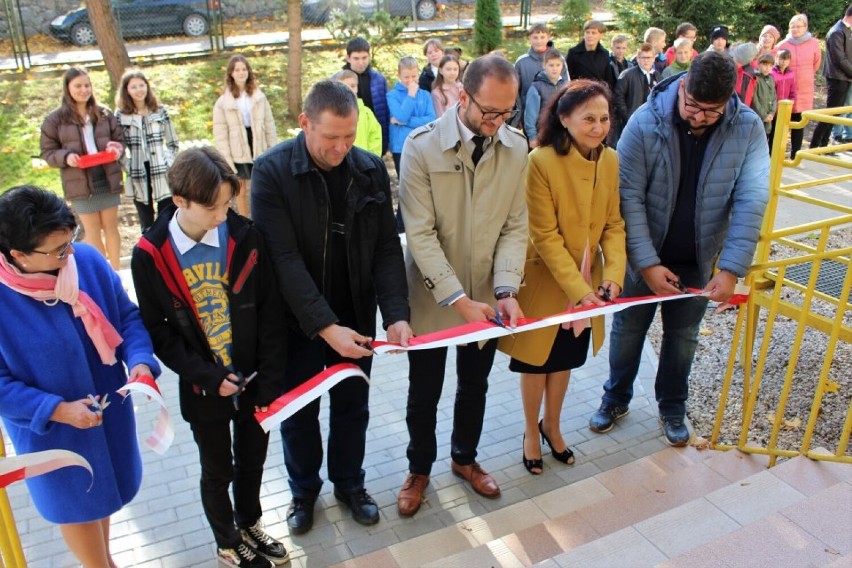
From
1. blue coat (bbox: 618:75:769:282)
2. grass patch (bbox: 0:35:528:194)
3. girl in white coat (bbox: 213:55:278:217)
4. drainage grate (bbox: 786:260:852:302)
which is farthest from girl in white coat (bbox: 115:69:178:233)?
drainage grate (bbox: 786:260:852:302)

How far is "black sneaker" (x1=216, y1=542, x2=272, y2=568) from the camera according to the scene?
346 centimetres

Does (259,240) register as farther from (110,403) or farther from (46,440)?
(46,440)

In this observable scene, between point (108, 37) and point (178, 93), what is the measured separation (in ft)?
4.97

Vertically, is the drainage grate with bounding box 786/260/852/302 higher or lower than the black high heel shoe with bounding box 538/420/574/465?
higher

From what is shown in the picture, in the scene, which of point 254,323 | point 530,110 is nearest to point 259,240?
point 254,323

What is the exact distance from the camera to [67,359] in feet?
9.14

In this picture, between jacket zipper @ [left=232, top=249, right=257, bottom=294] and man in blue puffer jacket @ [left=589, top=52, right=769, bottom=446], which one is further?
man in blue puffer jacket @ [left=589, top=52, right=769, bottom=446]

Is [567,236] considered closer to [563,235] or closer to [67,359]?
[563,235]

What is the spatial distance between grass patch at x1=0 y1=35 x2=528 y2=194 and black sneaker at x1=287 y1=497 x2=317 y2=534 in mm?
7683

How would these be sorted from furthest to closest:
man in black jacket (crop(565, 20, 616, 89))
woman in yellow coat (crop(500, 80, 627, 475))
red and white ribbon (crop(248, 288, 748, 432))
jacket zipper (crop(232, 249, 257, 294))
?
1. man in black jacket (crop(565, 20, 616, 89))
2. woman in yellow coat (crop(500, 80, 627, 475))
3. red and white ribbon (crop(248, 288, 748, 432))
4. jacket zipper (crop(232, 249, 257, 294))

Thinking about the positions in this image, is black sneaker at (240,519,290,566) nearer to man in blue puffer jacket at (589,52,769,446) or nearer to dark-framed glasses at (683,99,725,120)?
man in blue puffer jacket at (589,52,769,446)

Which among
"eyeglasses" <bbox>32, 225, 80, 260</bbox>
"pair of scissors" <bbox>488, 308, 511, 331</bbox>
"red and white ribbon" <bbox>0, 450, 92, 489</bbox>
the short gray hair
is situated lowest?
"red and white ribbon" <bbox>0, 450, 92, 489</bbox>

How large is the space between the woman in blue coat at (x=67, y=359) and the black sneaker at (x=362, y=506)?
3.86ft

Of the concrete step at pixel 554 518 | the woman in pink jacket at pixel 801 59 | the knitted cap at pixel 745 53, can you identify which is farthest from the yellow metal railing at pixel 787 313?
the woman in pink jacket at pixel 801 59
